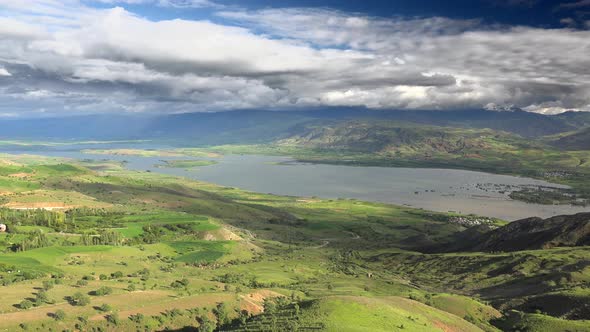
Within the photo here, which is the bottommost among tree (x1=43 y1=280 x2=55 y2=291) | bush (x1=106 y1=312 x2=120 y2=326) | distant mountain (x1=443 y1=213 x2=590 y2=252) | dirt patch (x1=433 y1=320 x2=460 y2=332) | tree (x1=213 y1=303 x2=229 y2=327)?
distant mountain (x1=443 y1=213 x2=590 y2=252)

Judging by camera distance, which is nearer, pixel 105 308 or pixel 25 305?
pixel 25 305

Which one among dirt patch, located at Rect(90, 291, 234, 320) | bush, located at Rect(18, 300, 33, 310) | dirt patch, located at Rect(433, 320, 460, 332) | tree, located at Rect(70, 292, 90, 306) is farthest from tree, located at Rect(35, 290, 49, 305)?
dirt patch, located at Rect(433, 320, 460, 332)

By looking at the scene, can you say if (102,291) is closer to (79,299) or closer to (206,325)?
(79,299)

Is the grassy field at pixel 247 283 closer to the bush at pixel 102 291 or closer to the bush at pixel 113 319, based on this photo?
the bush at pixel 102 291

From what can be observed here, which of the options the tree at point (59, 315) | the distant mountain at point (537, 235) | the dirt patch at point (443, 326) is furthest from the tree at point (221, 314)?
the distant mountain at point (537, 235)

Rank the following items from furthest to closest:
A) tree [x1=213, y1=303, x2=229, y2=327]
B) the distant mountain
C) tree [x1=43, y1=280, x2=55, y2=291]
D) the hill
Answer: the distant mountain → tree [x1=43, y1=280, x2=55, y2=291] → tree [x1=213, y1=303, x2=229, y2=327] → the hill

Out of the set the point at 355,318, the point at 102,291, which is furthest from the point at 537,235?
the point at 102,291

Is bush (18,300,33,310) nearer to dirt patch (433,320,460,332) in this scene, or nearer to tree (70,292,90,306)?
tree (70,292,90,306)

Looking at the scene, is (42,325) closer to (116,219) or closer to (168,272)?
(168,272)

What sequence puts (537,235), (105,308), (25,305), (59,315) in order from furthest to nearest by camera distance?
(537,235)
(105,308)
(25,305)
(59,315)
